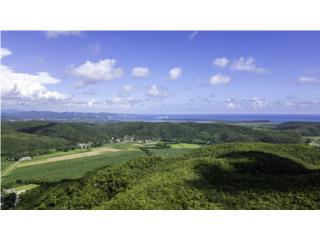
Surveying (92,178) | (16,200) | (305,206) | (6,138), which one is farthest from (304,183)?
(6,138)

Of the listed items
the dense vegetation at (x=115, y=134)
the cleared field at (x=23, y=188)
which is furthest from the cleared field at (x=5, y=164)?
the cleared field at (x=23, y=188)

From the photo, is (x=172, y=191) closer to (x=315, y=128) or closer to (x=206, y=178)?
(x=206, y=178)

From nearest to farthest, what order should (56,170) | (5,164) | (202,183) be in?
(202,183)
(56,170)
(5,164)

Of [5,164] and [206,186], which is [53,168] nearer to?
[5,164]

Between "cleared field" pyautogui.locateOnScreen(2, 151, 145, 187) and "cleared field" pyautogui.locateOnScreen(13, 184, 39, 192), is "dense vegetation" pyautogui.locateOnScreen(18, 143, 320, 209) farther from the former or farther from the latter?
"cleared field" pyautogui.locateOnScreen(2, 151, 145, 187)

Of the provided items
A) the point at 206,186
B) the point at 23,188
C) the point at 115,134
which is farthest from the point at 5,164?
the point at 115,134

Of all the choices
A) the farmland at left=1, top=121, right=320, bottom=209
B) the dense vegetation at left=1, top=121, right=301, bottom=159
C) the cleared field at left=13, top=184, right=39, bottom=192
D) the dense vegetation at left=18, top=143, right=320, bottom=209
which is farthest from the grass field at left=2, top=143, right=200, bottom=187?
the dense vegetation at left=18, top=143, right=320, bottom=209

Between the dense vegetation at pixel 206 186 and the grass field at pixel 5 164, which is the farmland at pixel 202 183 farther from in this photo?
the grass field at pixel 5 164
